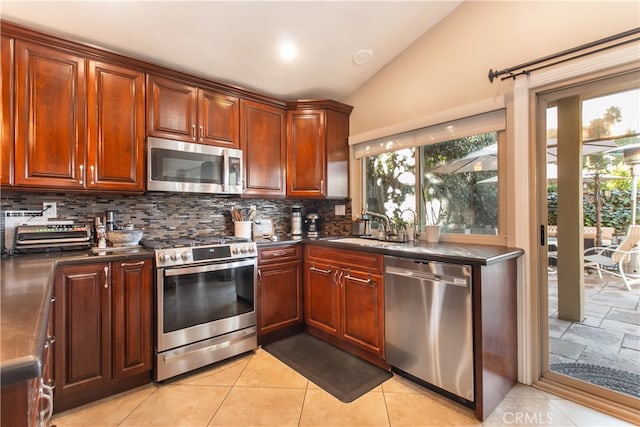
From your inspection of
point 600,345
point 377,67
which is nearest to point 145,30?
point 377,67

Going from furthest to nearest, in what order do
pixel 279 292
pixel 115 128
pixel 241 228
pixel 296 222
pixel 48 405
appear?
pixel 296 222, pixel 241 228, pixel 279 292, pixel 115 128, pixel 48 405

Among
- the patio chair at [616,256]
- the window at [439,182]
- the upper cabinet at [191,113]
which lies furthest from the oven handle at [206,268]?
the patio chair at [616,256]

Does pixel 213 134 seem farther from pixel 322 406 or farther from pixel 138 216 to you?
pixel 322 406

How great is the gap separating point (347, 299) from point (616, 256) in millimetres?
1831

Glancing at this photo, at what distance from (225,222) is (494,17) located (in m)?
2.90

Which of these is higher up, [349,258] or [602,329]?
[349,258]

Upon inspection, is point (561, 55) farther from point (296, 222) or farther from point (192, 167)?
point (192, 167)

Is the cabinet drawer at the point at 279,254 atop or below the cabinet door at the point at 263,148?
below

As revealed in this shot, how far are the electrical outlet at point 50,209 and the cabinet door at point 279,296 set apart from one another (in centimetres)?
157

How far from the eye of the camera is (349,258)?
2445 mm

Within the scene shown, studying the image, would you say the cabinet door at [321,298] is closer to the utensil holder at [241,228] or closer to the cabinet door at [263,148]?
the utensil holder at [241,228]

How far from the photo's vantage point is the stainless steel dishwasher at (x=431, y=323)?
5.75 feet

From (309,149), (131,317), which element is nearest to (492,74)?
(309,149)

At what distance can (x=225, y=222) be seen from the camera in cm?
305
